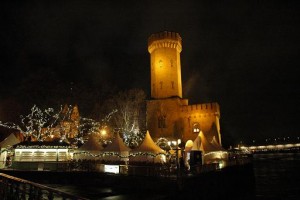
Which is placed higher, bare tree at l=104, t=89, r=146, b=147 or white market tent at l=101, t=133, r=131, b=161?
bare tree at l=104, t=89, r=146, b=147

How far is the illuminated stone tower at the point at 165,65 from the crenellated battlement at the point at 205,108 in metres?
3.05

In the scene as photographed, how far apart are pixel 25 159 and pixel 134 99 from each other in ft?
71.6

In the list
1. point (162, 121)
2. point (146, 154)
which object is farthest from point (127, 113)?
point (146, 154)

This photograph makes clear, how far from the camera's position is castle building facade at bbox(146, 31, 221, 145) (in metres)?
44.9

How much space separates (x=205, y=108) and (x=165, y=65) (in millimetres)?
10885

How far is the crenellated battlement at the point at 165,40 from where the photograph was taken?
48844mm

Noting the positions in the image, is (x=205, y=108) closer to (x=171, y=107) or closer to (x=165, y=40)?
(x=171, y=107)

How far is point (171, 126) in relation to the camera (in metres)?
45.4

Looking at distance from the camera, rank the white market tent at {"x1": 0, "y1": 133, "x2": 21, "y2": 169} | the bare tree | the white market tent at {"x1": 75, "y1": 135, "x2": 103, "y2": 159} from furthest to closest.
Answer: the bare tree → the white market tent at {"x1": 0, "y1": 133, "x2": 21, "y2": 169} → the white market tent at {"x1": 75, "y1": 135, "x2": 103, "y2": 159}

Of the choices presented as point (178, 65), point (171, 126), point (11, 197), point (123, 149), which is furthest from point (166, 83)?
point (11, 197)

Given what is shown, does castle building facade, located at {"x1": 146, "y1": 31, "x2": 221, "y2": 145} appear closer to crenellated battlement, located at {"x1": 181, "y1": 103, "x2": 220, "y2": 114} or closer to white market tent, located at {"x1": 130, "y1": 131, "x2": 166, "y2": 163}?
crenellated battlement, located at {"x1": 181, "y1": 103, "x2": 220, "y2": 114}

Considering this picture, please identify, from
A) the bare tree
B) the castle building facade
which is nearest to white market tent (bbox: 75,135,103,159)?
the bare tree

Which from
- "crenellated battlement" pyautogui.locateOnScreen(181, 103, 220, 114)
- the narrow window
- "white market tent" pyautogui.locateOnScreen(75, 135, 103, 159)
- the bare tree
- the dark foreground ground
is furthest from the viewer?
the narrow window

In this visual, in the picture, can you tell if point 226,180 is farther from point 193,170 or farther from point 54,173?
point 54,173
